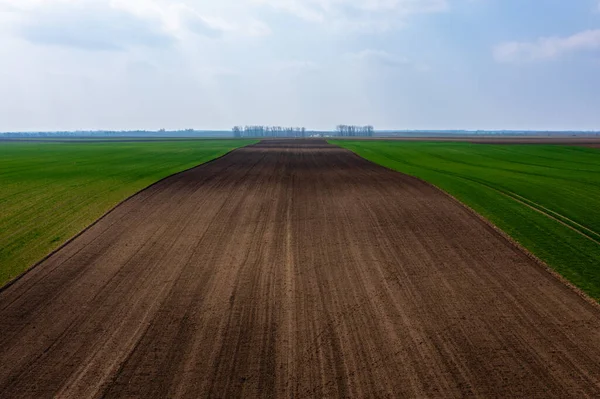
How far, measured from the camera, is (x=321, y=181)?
32844 mm

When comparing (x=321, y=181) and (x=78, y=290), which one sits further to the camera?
(x=321, y=181)

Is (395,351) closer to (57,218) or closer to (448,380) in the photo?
(448,380)

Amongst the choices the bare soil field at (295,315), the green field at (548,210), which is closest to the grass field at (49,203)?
the bare soil field at (295,315)

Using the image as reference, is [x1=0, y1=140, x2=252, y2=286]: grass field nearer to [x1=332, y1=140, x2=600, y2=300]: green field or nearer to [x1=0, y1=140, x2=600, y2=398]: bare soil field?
[x1=0, y1=140, x2=600, y2=398]: bare soil field

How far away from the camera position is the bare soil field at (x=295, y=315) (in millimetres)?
8781

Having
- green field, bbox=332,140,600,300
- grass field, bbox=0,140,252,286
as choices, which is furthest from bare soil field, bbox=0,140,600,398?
grass field, bbox=0,140,252,286

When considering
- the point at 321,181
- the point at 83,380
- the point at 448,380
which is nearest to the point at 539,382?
the point at 448,380

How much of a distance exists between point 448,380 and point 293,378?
321cm

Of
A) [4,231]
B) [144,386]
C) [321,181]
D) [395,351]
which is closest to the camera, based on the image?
[144,386]

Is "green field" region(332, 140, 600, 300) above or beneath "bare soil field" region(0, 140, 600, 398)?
above

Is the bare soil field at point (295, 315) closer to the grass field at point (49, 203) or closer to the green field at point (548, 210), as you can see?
the green field at point (548, 210)

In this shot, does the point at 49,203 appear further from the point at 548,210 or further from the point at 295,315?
the point at 548,210

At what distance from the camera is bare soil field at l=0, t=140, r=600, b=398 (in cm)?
878

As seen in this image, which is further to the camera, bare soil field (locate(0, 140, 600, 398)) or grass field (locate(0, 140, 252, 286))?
grass field (locate(0, 140, 252, 286))
